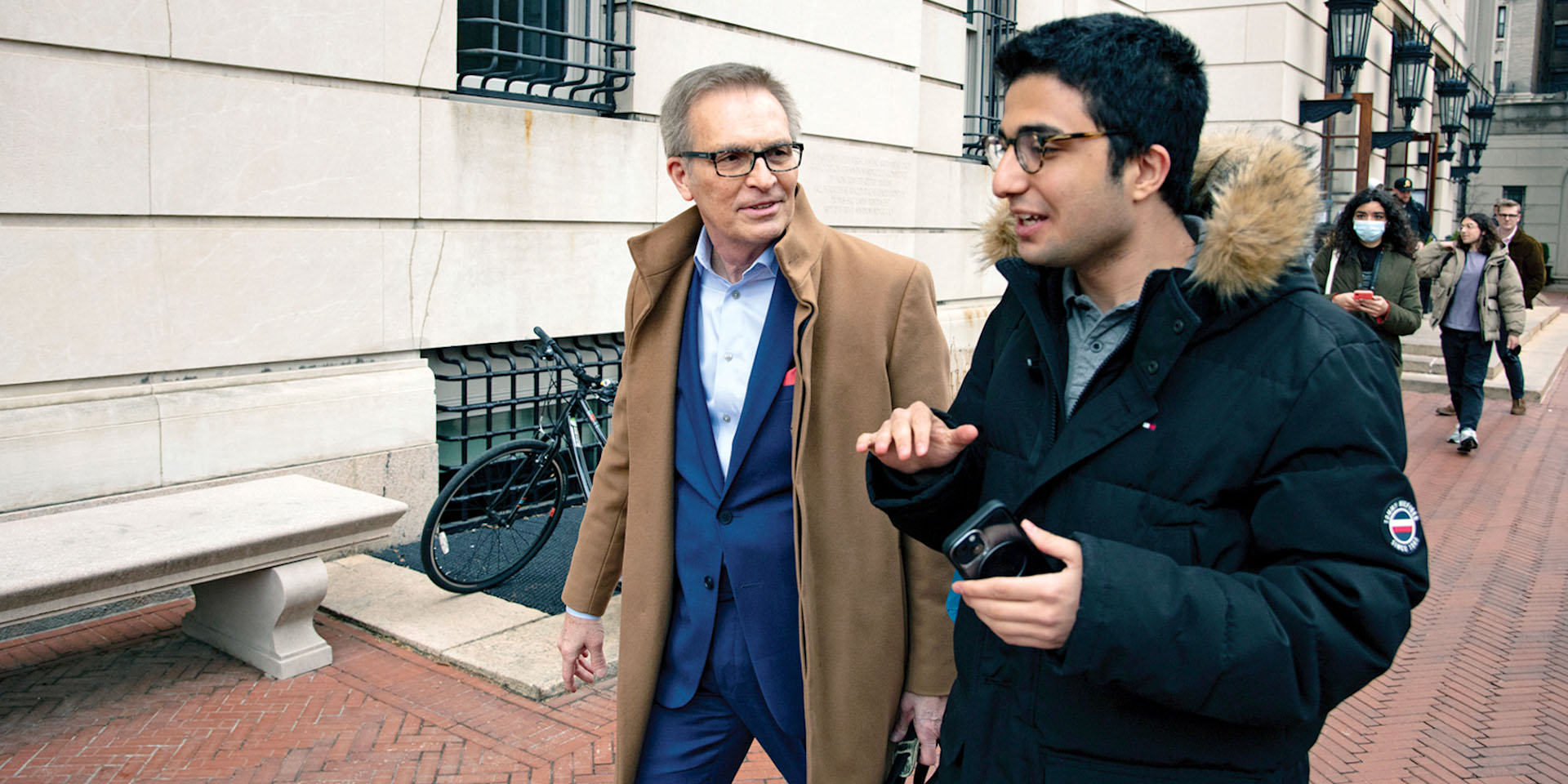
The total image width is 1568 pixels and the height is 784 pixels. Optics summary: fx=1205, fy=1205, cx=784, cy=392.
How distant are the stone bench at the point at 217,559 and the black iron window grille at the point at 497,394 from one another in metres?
1.64

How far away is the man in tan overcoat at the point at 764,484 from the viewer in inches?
95.5

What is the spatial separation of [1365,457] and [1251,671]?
0.98 feet

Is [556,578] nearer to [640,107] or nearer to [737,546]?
[640,107]

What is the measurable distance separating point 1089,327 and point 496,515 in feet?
14.5

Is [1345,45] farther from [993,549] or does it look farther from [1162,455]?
[993,549]

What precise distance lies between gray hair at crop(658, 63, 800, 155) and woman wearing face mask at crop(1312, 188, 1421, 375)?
5625 mm

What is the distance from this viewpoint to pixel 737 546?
96.1 inches

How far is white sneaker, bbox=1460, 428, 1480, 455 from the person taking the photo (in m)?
10.4

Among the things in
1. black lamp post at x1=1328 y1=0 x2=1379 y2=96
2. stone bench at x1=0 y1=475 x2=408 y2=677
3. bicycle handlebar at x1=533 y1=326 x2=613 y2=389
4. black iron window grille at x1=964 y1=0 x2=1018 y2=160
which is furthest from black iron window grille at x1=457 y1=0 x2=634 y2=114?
black lamp post at x1=1328 y1=0 x2=1379 y2=96

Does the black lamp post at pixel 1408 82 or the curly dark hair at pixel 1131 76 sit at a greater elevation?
the black lamp post at pixel 1408 82

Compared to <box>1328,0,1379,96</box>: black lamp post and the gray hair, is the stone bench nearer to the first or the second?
the gray hair

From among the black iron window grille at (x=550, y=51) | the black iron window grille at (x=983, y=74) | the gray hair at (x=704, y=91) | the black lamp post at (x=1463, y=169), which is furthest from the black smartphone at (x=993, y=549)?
the black lamp post at (x=1463, y=169)

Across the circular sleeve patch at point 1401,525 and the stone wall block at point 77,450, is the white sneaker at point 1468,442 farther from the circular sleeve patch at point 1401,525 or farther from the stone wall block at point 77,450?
the circular sleeve patch at point 1401,525

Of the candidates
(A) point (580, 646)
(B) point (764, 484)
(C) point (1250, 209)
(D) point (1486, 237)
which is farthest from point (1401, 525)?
(D) point (1486, 237)
